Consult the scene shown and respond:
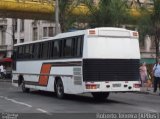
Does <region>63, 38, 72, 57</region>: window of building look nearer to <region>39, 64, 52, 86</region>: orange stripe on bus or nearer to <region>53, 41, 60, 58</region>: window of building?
<region>53, 41, 60, 58</region>: window of building

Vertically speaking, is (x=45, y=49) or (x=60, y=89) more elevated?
(x=45, y=49)

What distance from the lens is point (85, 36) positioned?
856 inches

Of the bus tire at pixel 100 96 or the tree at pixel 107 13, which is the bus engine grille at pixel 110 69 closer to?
the bus tire at pixel 100 96

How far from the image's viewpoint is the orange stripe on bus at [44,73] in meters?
25.7

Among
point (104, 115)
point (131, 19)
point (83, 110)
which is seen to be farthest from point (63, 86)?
point (131, 19)

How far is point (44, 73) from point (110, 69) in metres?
5.53

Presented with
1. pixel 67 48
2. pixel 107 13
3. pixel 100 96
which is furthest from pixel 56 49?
pixel 107 13

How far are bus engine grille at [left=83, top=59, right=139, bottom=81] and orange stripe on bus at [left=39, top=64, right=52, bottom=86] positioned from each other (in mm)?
4410

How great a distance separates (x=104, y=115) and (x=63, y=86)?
24.6 feet

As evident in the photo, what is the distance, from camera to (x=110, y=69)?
21766mm

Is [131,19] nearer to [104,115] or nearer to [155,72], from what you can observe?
[155,72]

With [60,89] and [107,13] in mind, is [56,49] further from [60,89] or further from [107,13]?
[107,13]

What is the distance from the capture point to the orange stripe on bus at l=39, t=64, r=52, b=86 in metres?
25.7

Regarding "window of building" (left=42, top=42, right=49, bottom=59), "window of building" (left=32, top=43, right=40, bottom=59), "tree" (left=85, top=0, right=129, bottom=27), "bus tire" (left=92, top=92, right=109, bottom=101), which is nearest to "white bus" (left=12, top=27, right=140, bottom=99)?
"bus tire" (left=92, top=92, right=109, bottom=101)
